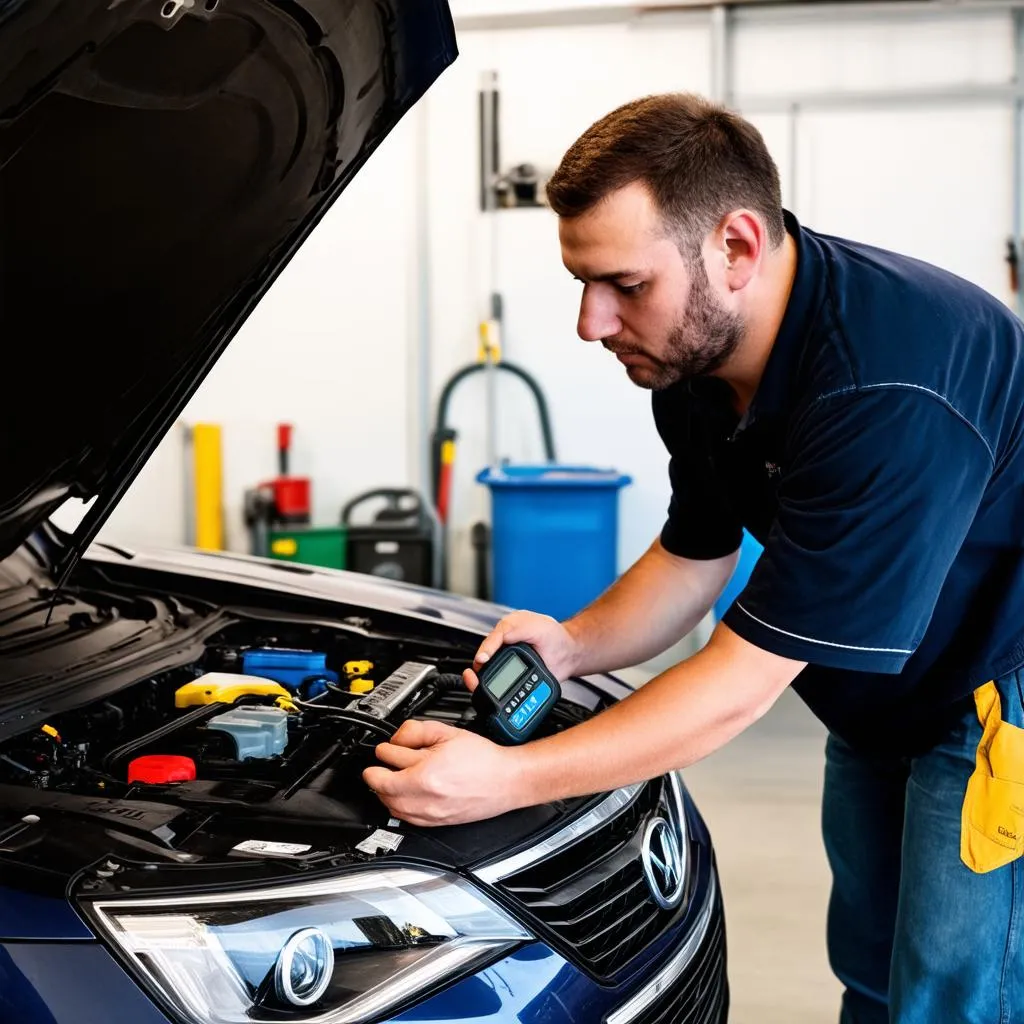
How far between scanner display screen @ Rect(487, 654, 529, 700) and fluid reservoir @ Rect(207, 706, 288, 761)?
0.84ft

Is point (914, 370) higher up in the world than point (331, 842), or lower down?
higher up

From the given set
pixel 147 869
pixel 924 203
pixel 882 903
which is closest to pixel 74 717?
pixel 147 869

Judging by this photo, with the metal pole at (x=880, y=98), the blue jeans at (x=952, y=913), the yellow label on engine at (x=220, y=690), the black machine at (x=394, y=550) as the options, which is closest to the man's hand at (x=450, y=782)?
the yellow label on engine at (x=220, y=690)

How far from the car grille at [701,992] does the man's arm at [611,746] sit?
267mm

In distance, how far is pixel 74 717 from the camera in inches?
58.5

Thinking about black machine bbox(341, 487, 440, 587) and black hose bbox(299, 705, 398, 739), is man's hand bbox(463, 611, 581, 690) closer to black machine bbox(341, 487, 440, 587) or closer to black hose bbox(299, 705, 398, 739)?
black hose bbox(299, 705, 398, 739)

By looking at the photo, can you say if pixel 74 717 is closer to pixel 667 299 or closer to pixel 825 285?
pixel 667 299

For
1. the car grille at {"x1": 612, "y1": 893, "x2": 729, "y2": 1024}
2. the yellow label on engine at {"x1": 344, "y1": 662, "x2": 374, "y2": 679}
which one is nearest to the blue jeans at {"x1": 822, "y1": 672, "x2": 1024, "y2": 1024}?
the car grille at {"x1": 612, "y1": 893, "x2": 729, "y2": 1024}

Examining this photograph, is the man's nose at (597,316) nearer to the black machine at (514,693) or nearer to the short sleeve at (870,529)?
the short sleeve at (870,529)

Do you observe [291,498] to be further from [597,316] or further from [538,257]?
[597,316]

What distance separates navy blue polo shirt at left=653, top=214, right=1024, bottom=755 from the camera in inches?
46.6

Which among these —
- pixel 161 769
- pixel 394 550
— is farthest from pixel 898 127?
pixel 161 769

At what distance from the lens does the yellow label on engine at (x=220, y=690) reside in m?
1.59

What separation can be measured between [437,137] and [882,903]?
13.4ft
